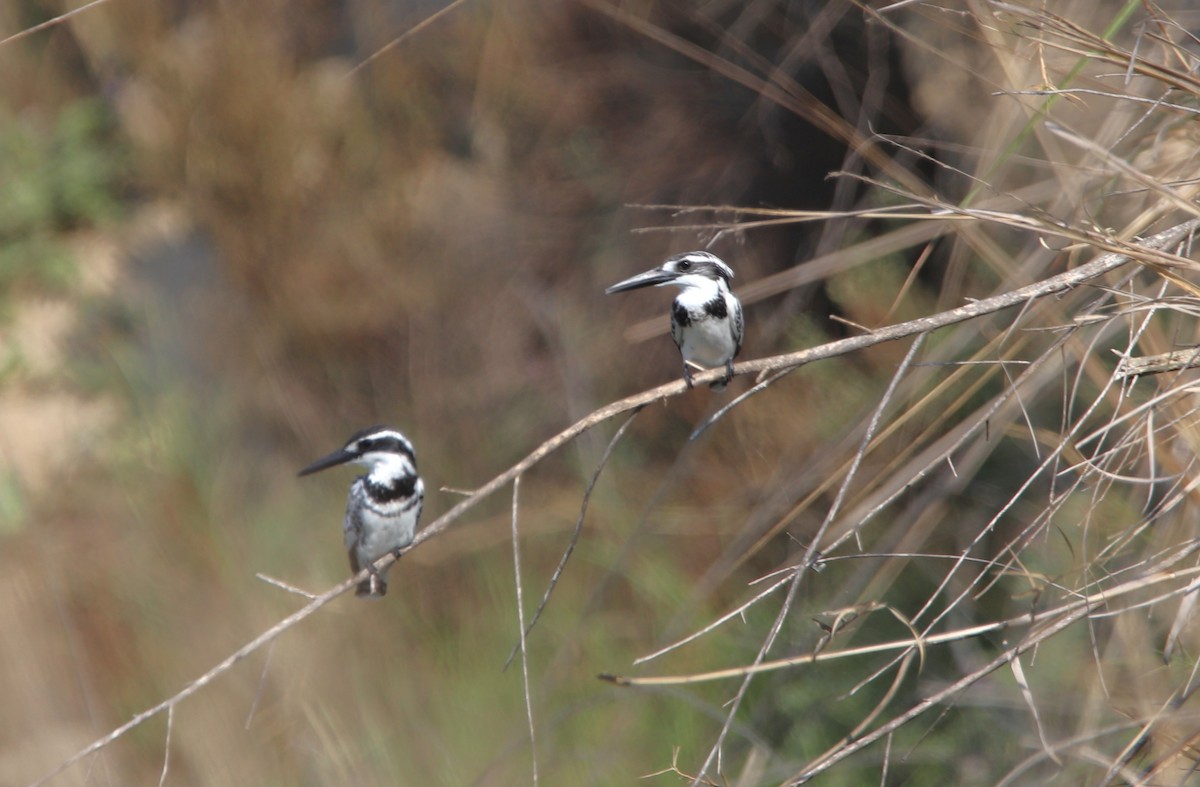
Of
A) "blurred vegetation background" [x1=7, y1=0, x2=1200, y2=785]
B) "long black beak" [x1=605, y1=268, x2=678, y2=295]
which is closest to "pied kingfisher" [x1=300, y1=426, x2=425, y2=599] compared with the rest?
"blurred vegetation background" [x1=7, y1=0, x2=1200, y2=785]

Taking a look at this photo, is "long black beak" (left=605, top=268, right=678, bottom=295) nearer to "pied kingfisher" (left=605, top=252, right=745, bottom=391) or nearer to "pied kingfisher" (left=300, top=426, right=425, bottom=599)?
A: "pied kingfisher" (left=605, top=252, right=745, bottom=391)

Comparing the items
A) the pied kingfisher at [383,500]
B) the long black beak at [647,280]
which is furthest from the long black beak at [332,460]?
the long black beak at [647,280]

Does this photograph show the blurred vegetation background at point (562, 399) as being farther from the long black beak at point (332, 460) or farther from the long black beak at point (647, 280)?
the long black beak at point (332, 460)

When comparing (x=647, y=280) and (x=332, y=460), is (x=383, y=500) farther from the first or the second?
(x=647, y=280)

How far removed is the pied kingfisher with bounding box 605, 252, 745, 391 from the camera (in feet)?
8.84

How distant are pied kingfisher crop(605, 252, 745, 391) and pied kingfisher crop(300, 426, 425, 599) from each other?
739 mm

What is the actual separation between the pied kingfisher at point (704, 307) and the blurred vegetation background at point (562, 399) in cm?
21

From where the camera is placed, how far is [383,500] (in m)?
2.92

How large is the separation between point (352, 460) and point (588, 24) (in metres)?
2.24

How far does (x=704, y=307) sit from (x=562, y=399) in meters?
1.72

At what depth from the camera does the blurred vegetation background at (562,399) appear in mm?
2193

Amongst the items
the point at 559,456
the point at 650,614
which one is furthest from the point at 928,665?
the point at 559,456

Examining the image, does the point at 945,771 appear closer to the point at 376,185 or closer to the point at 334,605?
the point at 334,605

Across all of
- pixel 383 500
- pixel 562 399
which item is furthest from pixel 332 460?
pixel 562 399
